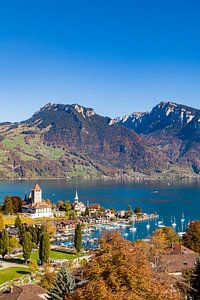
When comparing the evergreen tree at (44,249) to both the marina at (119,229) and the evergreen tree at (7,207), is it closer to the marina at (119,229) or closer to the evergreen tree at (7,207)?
the marina at (119,229)

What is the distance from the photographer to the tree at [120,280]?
61.3 ft

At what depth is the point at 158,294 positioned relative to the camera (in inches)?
748

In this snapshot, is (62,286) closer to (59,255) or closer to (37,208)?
(59,255)

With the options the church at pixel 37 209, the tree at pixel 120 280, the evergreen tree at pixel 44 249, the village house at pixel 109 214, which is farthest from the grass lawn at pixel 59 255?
the village house at pixel 109 214

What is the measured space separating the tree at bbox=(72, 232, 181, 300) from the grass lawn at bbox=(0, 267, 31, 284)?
111 feet

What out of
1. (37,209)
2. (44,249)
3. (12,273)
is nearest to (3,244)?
(44,249)

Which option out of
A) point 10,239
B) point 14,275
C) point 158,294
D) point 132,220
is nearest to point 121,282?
point 158,294

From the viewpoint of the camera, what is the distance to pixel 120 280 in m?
20.2

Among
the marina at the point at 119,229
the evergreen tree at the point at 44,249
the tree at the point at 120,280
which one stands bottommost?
the marina at the point at 119,229

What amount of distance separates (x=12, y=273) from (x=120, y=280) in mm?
39476

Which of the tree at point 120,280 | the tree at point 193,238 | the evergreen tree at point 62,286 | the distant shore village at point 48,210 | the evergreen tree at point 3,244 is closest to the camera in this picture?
the tree at point 120,280

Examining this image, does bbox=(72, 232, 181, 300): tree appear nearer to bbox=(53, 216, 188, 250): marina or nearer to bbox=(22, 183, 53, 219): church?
bbox=(53, 216, 188, 250): marina

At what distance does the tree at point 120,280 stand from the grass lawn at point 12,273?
33870mm

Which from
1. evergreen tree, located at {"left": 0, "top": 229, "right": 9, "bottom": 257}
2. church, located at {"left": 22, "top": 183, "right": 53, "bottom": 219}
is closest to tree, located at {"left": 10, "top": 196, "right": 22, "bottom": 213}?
church, located at {"left": 22, "top": 183, "right": 53, "bottom": 219}
